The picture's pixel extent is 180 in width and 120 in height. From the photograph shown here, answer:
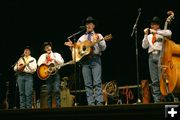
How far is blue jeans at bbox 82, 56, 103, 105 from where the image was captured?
296 inches

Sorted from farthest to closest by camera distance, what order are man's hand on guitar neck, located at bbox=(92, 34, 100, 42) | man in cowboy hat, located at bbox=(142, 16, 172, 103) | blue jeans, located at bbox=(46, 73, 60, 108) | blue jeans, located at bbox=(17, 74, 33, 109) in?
blue jeans, located at bbox=(17, 74, 33, 109), blue jeans, located at bbox=(46, 73, 60, 108), man's hand on guitar neck, located at bbox=(92, 34, 100, 42), man in cowboy hat, located at bbox=(142, 16, 172, 103)

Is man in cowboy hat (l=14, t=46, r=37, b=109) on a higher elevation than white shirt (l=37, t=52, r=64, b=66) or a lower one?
lower

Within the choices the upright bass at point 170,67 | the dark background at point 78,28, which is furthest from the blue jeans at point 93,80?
the dark background at point 78,28

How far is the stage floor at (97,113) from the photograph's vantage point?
5.95m

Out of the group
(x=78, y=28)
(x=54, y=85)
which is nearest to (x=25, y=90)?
(x=54, y=85)

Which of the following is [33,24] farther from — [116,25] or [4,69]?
[116,25]

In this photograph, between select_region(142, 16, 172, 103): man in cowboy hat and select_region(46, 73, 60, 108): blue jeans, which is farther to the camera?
select_region(46, 73, 60, 108): blue jeans

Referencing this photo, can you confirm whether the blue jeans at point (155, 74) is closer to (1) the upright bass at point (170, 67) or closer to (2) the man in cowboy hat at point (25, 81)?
(1) the upright bass at point (170, 67)

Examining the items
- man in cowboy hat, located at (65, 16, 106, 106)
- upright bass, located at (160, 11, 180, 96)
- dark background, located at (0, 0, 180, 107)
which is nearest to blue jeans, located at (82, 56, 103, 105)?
man in cowboy hat, located at (65, 16, 106, 106)

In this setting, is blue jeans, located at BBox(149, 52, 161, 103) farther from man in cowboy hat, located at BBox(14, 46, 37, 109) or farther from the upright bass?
man in cowboy hat, located at BBox(14, 46, 37, 109)

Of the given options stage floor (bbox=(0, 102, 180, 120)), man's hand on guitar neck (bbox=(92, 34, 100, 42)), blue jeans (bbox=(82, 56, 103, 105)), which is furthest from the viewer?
man's hand on guitar neck (bbox=(92, 34, 100, 42))

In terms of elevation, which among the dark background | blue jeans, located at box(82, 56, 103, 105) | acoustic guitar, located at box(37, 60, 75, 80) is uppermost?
the dark background

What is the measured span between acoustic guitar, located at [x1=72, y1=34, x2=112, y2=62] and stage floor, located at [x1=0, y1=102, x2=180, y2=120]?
4.53 ft

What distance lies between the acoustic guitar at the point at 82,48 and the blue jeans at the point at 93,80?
166mm
